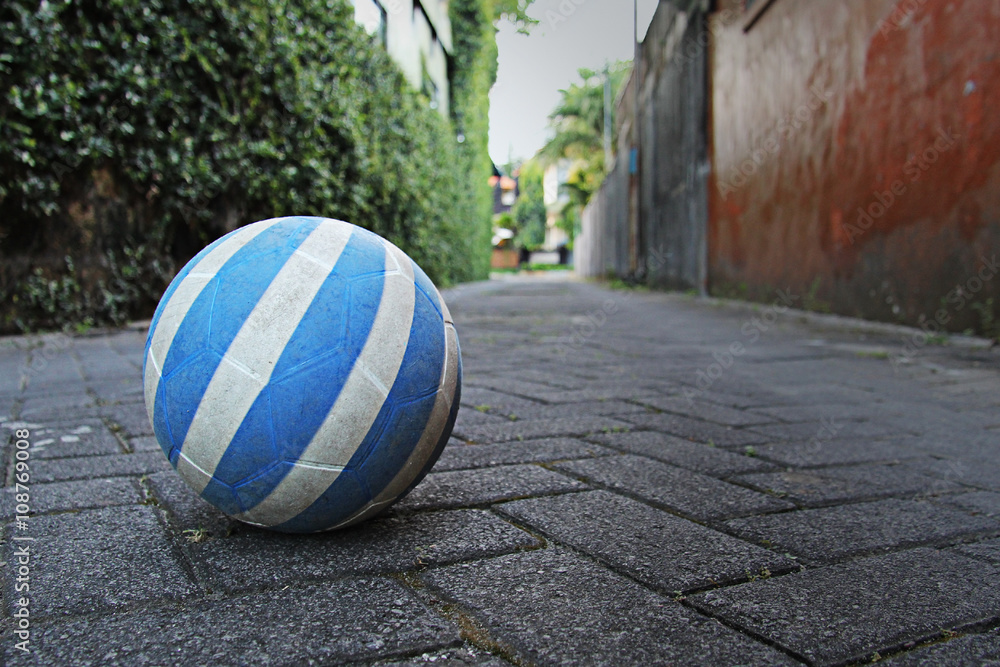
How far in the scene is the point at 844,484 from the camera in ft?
6.64

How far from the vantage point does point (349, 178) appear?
7.45 metres

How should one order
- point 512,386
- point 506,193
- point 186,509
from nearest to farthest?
1. point 186,509
2. point 512,386
3. point 506,193

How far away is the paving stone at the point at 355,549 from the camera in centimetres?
142

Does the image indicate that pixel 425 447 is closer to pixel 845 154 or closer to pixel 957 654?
pixel 957 654

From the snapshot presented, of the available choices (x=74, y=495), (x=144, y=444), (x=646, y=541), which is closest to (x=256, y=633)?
(x=646, y=541)

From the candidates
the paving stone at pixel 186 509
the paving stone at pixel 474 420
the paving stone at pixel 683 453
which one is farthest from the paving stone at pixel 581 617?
the paving stone at pixel 474 420

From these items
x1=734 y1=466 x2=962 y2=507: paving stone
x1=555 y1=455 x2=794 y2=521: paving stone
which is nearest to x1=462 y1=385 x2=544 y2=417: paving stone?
x1=555 y1=455 x2=794 y2=521: paving stone

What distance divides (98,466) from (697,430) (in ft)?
6.19

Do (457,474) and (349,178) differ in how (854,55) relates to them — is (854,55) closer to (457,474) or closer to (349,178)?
(349,178)

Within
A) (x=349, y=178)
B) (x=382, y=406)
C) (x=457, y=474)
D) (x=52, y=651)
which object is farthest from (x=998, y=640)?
(x=349, y=178)

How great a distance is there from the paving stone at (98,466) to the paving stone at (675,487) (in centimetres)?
115

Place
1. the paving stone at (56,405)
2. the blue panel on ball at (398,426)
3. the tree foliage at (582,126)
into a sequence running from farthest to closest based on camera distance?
the tree foliage at (582,126) < the paving stone at (56,405) < the blue panel on ball at (398,426)

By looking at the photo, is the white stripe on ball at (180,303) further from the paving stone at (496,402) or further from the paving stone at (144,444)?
the paving stone at (496,402)

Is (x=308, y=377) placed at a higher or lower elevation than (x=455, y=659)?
higher
